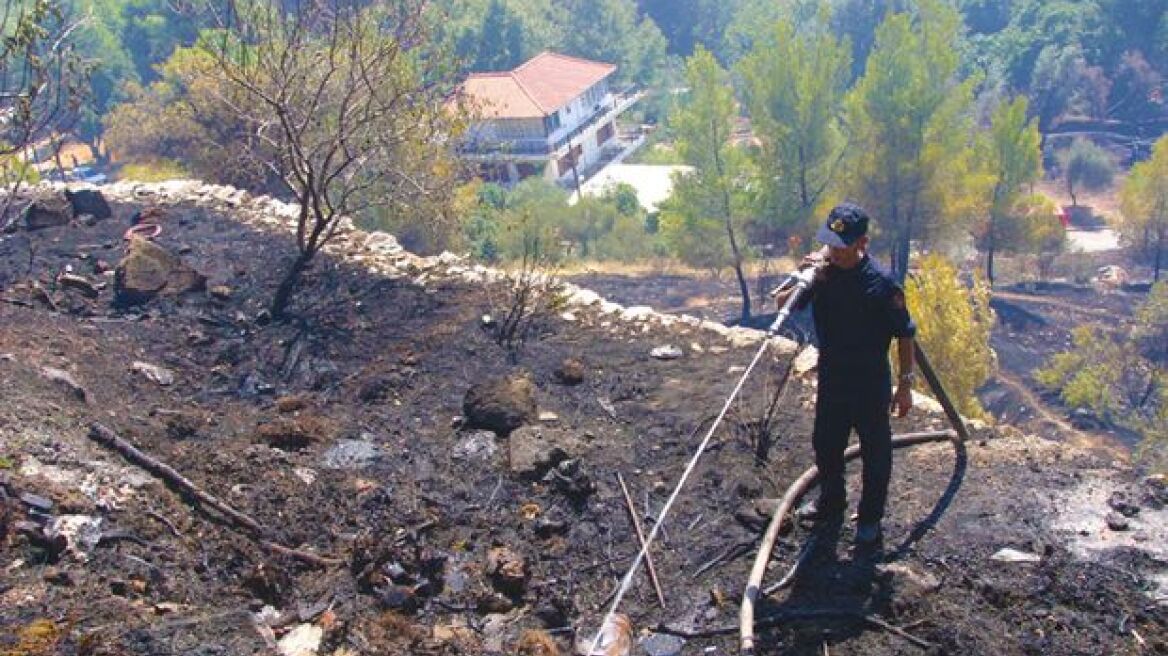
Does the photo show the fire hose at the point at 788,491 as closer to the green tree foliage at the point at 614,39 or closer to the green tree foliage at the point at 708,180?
the green tree foliage at the point at 708,180

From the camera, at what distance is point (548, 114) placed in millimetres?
35625

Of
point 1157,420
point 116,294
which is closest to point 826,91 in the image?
point 1157,420

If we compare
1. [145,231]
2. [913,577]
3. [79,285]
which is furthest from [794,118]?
[913,577]

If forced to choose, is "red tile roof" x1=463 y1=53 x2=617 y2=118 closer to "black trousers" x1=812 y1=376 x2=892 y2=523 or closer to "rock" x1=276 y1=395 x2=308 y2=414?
"rock" x1=276 y1=395 x2=308 y2=414

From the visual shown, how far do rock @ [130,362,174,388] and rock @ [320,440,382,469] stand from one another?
171cm

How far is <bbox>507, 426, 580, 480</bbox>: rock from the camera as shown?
5.69m

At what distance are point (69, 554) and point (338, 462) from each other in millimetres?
1711

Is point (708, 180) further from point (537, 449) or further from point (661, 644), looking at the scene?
point (661, 644)

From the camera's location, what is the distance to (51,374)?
6250 mm

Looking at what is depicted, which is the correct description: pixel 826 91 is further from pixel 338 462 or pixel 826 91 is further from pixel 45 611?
pixel 45 611

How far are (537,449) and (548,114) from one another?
3099cm

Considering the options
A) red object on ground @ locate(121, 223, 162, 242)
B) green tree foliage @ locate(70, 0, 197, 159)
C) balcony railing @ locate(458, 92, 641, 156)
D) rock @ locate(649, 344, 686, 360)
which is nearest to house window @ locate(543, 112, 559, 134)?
balcony railing @ locate(458, 92, 641, 156)

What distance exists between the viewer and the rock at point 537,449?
5686 mm

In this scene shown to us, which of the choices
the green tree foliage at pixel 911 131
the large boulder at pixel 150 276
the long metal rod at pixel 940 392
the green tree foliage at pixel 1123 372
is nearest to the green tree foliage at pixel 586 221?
the green tree foliage at pixel 911 131
